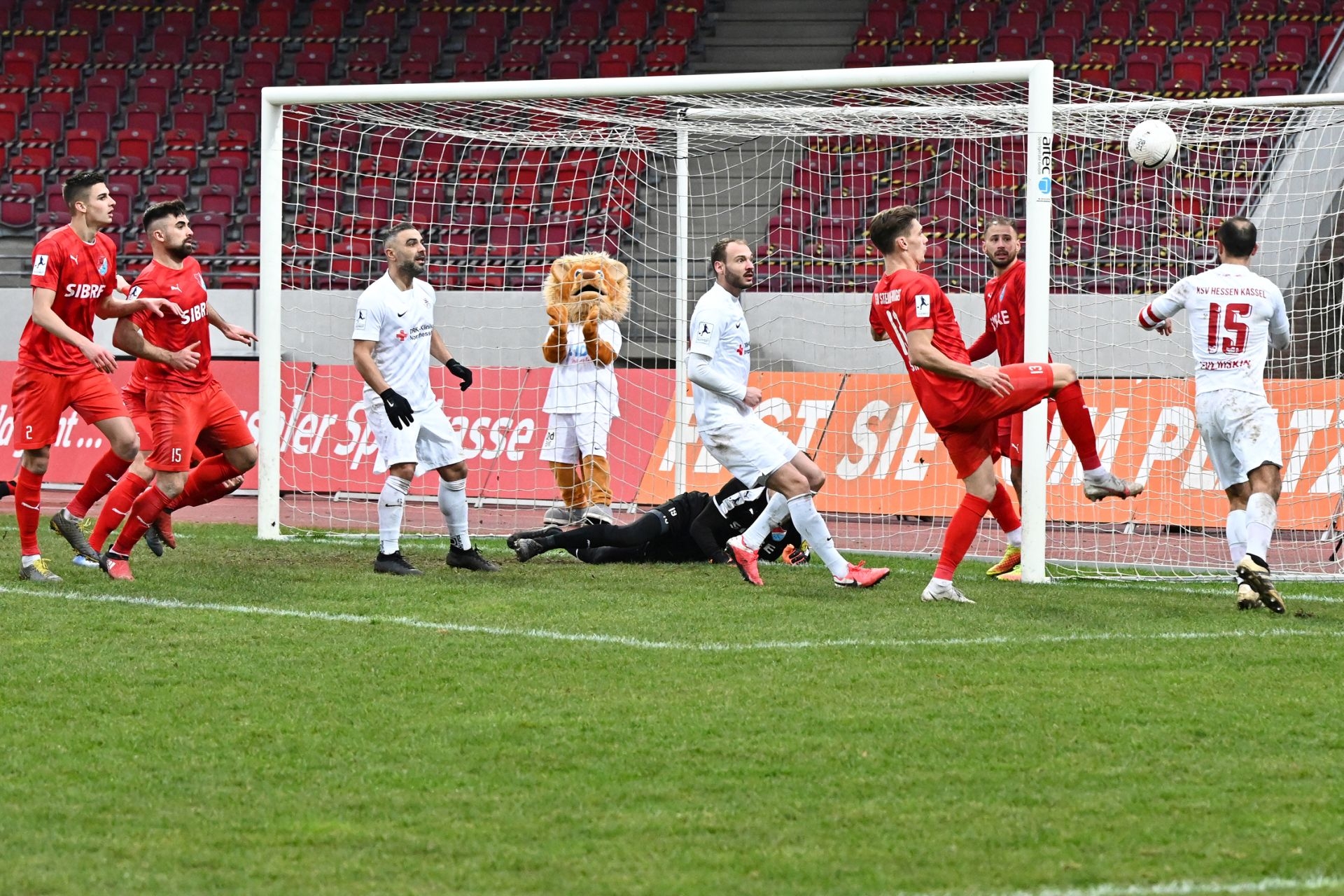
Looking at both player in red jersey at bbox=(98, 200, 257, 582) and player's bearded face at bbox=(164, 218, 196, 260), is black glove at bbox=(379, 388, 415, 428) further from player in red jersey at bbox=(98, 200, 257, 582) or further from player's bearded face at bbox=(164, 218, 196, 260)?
player's bearded face at bbox=(164, 218, 196, 260)

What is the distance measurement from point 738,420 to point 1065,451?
436cm

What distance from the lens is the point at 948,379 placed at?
825 centimetres

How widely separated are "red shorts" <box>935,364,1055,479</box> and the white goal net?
103 centimetres

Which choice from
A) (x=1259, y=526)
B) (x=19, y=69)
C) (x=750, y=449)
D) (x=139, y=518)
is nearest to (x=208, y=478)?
(x=139, y=518)

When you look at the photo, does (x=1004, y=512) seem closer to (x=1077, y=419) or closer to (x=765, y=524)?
(x=1077, y=419)

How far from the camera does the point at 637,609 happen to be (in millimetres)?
8094

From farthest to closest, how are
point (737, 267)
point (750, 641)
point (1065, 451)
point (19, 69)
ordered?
1. point (19, 69)
2. point (1065, 451)
3. point (737, 267)
4. point (750, 641)

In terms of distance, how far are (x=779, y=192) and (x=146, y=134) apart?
9138 millimetres

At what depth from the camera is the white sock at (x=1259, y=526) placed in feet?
26.6

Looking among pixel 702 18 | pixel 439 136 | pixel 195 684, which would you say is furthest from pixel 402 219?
pixel 195 684

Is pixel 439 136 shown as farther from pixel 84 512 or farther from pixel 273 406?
pixel 84 512

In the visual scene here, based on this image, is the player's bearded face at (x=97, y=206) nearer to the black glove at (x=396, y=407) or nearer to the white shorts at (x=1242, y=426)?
the black glove at (x=396, y=407)

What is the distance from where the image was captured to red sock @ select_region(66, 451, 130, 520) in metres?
9.88

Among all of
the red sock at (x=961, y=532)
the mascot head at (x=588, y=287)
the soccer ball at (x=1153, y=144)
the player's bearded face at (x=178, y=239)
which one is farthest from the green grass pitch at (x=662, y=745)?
the mascot head at (x=588, y=287)
